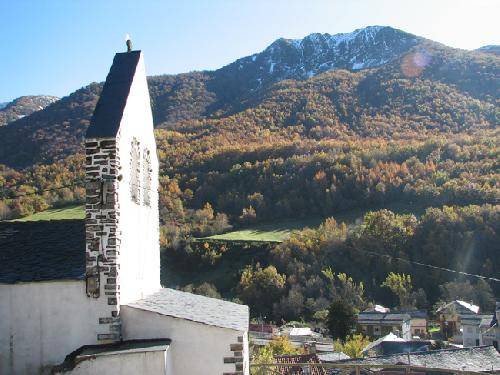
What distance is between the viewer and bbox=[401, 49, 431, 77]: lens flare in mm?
151350

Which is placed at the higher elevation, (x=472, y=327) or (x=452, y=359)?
(x=452, y=359)

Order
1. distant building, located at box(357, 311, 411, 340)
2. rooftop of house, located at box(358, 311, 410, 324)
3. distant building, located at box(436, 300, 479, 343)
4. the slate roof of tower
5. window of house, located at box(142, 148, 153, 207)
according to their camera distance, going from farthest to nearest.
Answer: distant building, located at box(436, 300, 479, 343) < rooftop of house, located at box(358, 311, 410, 324) < distant building, located at box(357, 311, 411, 340) < window of house, located at box(142, 148, 153, 207) < the slate roof of tower

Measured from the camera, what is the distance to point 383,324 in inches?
2014

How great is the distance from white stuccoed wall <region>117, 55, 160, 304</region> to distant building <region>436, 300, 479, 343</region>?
43.6m

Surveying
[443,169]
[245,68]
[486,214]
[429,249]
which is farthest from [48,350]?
[245,68]

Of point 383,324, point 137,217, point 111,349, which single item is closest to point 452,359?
point 383,324

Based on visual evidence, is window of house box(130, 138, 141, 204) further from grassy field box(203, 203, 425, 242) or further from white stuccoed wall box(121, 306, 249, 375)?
grassy field box(203, 203, 425, 242)

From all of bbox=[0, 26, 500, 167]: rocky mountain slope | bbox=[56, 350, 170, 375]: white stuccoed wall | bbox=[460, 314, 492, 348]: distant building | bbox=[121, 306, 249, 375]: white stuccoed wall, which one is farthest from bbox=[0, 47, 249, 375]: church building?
bbox=[0, 26, 500, 167]: rocky mountain slope

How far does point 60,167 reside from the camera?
7656cm

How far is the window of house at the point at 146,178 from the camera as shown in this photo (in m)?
12.4

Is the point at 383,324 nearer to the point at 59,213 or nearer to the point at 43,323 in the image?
the point at 59,213

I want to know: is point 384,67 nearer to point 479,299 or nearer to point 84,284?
point 479,299

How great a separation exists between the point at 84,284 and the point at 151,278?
294cm

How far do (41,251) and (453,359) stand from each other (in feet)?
85.0
